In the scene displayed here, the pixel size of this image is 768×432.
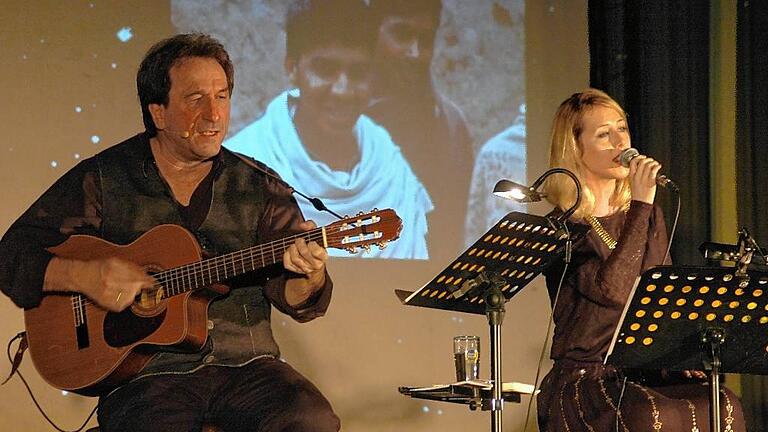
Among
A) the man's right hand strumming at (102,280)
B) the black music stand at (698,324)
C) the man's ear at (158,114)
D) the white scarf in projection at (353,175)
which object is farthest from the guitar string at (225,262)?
the white scarf in projection at (353,175)

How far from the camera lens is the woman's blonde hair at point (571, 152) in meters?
4.29

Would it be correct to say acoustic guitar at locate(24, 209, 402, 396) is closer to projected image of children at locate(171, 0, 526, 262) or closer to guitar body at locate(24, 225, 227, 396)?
guitar body at locate(24, 225, 227, 396)

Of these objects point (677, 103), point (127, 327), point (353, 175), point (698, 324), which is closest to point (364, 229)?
point (127, 327)

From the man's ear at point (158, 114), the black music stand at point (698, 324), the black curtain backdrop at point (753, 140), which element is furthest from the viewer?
the black curtain backdrop at point (753, 140)

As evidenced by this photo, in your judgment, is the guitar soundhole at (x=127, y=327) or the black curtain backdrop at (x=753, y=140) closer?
the guitar soundhole at (x=127, y=327)

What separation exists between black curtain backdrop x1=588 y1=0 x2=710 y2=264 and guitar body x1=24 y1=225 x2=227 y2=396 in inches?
109

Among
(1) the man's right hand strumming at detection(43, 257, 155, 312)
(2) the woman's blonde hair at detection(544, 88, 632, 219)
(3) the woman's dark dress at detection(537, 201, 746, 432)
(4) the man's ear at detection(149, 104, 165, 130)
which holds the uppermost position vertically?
(4) the man's ear at detection(149, 104, 165, 130)

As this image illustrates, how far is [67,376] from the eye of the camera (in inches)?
143

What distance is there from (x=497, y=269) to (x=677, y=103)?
2.39m

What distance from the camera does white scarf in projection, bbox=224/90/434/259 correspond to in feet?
17.5

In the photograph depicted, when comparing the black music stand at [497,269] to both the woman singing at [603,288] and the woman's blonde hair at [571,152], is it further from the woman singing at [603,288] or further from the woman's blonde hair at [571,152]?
the woman's blonde hair at [571,152]

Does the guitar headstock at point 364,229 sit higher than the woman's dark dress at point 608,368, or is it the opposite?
the guitar headstock at point 364,229

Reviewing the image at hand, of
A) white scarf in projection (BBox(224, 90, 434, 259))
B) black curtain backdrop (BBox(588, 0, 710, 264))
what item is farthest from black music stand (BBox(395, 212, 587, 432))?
black curtain backdrop (BBox(588, 0, 710, 264))

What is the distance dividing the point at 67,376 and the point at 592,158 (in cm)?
208
